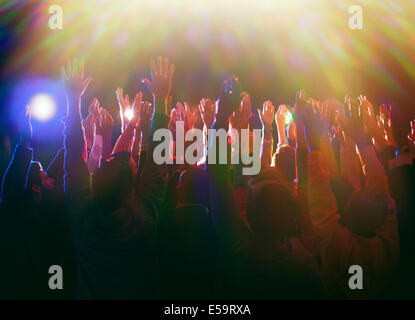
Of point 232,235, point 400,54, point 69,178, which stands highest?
point 400,54

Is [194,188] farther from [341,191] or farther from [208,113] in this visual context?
[341,191]

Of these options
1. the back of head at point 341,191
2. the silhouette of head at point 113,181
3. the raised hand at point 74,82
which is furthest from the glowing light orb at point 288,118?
the raised hand at point 74,82

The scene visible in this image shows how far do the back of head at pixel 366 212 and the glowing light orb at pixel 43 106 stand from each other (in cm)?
242

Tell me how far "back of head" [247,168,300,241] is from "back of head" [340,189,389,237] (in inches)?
14.3

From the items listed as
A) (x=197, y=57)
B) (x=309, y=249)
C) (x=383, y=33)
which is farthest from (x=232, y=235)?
(x=383, y=33)

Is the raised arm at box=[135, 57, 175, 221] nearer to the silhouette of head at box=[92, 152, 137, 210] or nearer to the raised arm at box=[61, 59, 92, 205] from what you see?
the silhouette of head at box=[92, 152, 137, 210]

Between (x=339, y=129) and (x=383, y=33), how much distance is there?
1.38m

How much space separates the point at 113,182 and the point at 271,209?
788mm

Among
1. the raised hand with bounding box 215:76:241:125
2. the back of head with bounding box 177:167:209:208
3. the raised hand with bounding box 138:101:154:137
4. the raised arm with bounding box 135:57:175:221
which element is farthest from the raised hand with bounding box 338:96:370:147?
the raised hand with bounding box 138:101:154:137

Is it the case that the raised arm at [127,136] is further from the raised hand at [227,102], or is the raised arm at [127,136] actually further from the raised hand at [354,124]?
the raised hand at [354,124]

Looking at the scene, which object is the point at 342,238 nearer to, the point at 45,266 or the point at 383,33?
the point at 45,266

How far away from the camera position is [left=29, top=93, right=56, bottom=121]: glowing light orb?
2.58 metres

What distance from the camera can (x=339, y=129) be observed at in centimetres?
202

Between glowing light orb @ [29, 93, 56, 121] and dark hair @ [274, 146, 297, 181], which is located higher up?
glowing light orb @ [29, 93, 56, 121]
